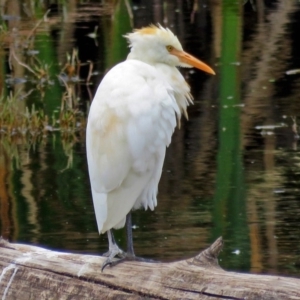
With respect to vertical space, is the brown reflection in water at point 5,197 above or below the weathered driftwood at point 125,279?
below

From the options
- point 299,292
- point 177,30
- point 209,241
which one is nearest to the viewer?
point 299,292

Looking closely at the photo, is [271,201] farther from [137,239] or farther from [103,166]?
Result: [103,166]

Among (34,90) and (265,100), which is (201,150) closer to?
(265,100)

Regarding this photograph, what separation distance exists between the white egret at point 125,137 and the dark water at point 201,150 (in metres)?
1.33

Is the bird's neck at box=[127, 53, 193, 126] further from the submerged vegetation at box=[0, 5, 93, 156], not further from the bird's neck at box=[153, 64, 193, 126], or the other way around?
the submerged vegetation at box=[0, 5, 93, 156]

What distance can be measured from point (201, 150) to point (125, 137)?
377 cm

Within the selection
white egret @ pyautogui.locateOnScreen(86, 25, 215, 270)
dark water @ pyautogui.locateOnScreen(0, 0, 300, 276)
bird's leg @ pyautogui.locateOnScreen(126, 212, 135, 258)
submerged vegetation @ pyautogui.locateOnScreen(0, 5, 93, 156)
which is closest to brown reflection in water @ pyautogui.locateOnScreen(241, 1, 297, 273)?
dark water @ pyautogui.locateOnScreen(0, 0, 300, 276)

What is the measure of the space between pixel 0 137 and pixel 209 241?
3222 millimetres

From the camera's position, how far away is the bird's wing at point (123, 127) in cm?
436

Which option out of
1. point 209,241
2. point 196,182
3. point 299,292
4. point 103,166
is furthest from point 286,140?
point 299,292

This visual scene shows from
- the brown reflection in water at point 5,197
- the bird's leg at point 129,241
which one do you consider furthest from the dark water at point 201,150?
the bird's leg at point 129,241

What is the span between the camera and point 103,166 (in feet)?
14.2

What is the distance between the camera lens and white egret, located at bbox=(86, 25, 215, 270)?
4.36 metres

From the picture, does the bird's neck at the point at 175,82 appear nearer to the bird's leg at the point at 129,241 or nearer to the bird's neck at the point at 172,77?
the bird's neck at the point at 172,77
